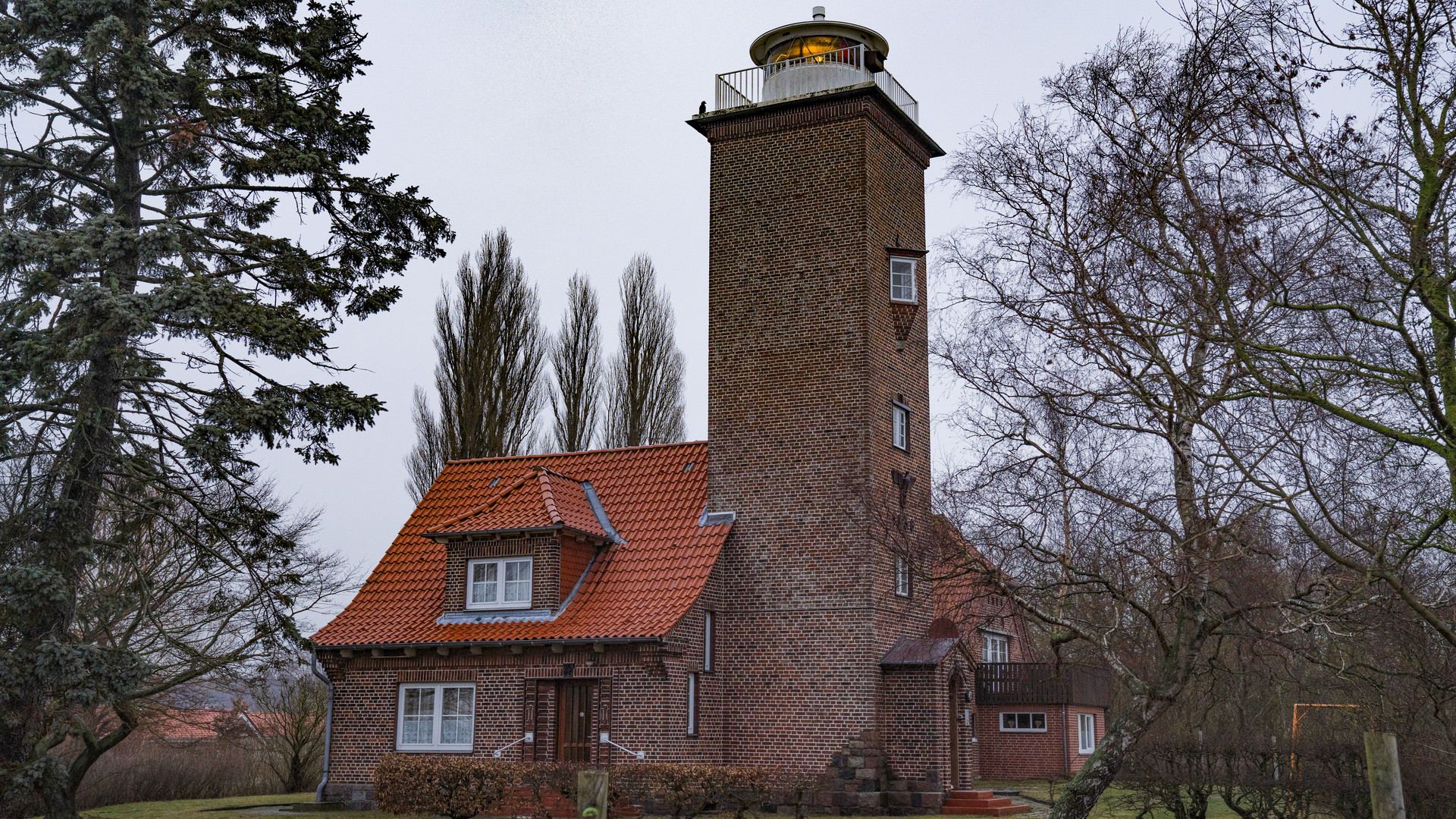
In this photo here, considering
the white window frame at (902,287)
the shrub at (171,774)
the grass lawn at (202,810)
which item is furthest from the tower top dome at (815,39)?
the shrub at (171,774)

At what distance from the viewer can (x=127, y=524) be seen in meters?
14.1

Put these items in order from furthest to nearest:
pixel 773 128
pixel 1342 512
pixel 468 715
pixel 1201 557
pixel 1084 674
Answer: pixel 1084 674 → pixel 773 128 → pixel 468 715 → pixel 1201 557 → pixel 1342 512

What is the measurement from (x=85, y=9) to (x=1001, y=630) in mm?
24224

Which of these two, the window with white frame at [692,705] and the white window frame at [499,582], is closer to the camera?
the window with white frame at [692,705]

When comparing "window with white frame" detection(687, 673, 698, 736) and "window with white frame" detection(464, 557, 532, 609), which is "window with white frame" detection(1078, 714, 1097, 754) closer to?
"window with white frame" detection(687, 673, 698, 736)

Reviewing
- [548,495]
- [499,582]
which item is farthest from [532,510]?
[499,582]

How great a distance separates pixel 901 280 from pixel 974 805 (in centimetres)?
960

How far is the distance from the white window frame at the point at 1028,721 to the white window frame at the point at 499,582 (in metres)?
13.2

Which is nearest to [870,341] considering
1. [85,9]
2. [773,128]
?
[773,128]

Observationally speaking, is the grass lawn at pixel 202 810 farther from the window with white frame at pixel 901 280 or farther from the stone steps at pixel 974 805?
the window with white frame at pixel 901 280

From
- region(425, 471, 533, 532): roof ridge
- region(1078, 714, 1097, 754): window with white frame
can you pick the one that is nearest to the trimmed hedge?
region(425, 471, 533, 532): roof ridge

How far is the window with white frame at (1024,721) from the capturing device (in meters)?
28.4

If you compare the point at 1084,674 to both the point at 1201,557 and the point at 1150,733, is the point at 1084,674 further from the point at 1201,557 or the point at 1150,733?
the point at 1201,557

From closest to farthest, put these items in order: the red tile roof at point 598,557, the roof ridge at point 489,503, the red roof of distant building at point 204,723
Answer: the red tile roof at point 598,557, the roof ridge at point 489,503, the red roof of distant building at point 204,723
